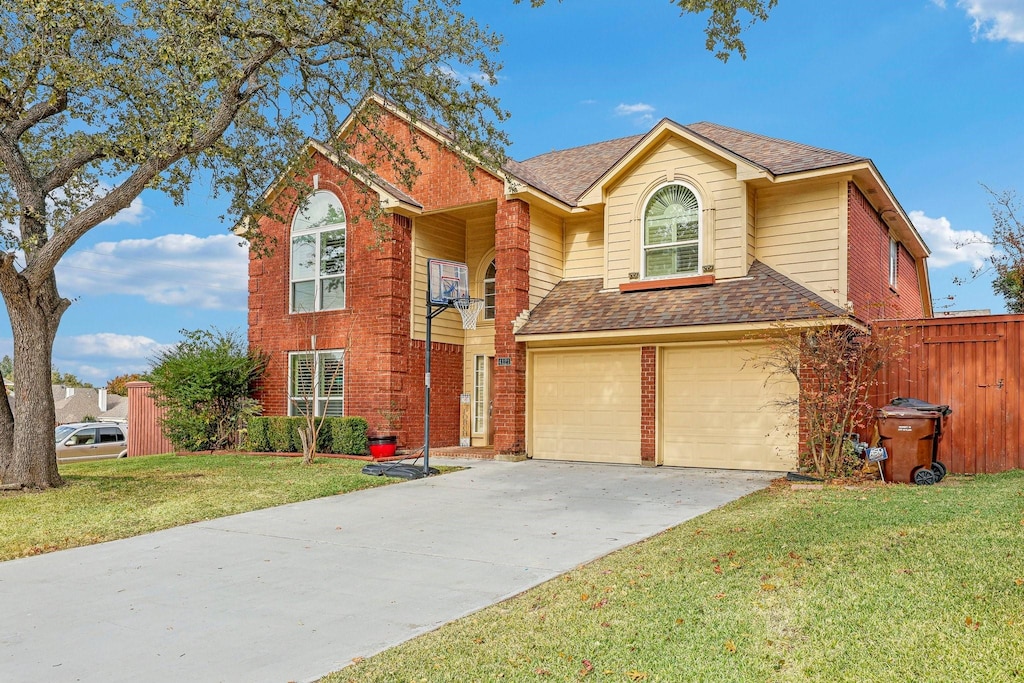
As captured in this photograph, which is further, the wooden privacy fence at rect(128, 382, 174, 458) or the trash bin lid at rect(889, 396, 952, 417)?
the wooden privacy fence at rect(128, 382, 174, 458)

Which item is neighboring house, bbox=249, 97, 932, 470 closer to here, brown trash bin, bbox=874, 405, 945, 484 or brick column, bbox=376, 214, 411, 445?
brick column, bbox=376, 214, 411, 445

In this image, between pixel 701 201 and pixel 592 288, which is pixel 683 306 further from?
pixel 592 288

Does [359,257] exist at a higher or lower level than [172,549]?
higher

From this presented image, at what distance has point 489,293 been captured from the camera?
61.3 ft

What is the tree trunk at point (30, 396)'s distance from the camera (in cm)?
1227

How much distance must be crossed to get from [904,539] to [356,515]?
6.45 metres

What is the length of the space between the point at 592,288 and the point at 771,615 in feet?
39.2

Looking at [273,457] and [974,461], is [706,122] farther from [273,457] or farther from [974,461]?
[273,457]

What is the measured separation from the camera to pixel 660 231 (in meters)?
15.9

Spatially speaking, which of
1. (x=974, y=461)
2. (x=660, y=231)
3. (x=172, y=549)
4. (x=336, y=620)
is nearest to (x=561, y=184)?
(x=660, y=231)

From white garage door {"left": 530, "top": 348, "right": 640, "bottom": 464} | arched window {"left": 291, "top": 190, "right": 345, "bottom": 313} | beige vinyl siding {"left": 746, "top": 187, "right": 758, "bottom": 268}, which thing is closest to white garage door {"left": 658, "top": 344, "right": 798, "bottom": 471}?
white garage door {"left": 530, "top": 348, "right": 640, "bottom": 464}

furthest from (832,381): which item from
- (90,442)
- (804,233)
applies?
(90,442)

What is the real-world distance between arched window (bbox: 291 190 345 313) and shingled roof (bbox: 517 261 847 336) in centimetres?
484

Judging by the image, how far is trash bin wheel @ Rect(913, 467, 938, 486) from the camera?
36.7 feet
